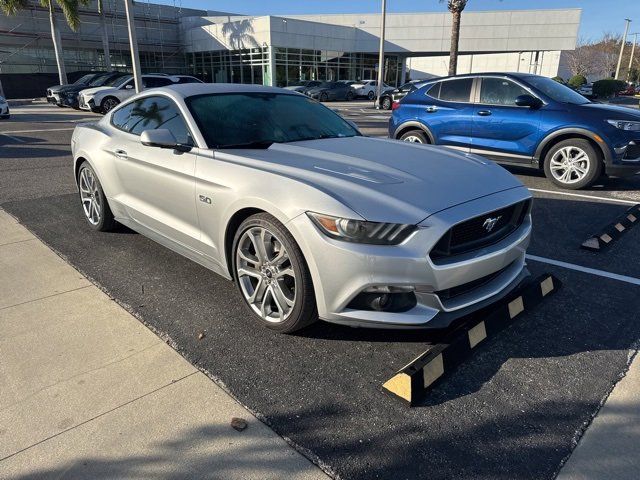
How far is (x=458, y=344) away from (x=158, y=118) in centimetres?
311

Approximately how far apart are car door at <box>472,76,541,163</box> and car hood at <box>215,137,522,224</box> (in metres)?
4.30

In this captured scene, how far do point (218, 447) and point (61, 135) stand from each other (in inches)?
537

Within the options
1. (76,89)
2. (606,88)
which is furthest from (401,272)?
(606,88)

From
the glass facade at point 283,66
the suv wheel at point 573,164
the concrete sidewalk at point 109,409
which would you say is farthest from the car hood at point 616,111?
the glass facade at point 283,66

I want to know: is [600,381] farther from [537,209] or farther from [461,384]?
[537,209]

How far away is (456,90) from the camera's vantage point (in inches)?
330

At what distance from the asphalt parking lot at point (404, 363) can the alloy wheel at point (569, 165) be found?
257 centimetres

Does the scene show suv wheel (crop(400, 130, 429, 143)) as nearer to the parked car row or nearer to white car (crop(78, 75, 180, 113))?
the parked car row

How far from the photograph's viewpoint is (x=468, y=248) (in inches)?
112

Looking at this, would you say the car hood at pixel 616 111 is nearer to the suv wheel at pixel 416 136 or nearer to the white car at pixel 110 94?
the suv wheel at pixel 416 136

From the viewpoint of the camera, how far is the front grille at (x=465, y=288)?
2730 millimetres

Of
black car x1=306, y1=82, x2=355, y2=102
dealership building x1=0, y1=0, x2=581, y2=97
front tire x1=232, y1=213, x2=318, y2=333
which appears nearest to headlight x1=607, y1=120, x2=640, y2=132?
front tire x1=232, y1=213, x2=318, y2=333

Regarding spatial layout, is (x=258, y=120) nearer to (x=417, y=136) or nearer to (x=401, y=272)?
(x=401, y=272)

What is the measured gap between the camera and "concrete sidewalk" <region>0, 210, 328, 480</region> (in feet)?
7.11
